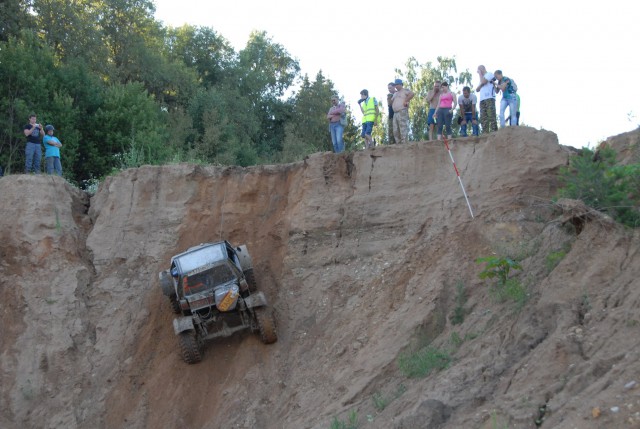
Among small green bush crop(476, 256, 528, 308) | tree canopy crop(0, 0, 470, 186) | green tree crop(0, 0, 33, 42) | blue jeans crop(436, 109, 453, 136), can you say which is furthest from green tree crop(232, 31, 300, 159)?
small green bush crop(476, 256, 528, 308)

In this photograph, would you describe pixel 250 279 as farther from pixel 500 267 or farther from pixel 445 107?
pixel 445 107

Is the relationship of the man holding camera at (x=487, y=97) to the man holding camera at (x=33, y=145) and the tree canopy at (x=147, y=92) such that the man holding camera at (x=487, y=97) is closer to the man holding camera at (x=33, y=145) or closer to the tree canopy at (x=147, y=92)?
the tree canopy at (x=147, y=92)

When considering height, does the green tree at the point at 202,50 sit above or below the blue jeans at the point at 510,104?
above

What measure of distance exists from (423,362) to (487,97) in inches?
299

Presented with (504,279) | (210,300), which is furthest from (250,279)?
(504,279)

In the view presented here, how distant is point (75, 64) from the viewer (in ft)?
96.0

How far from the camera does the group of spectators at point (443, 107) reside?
17.4m

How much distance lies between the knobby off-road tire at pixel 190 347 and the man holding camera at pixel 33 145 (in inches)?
286

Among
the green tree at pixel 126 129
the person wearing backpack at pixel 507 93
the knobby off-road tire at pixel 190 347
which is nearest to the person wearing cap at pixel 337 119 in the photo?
the person wearing backpack at pixel 507 93

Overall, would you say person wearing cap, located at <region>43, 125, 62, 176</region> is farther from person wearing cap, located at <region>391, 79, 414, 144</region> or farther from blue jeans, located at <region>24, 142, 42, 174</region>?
person wearing cap, located at <region>391, 79, 414, 144</region>

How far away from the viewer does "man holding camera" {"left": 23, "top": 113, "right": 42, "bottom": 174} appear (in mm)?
19297

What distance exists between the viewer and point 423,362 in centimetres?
1204

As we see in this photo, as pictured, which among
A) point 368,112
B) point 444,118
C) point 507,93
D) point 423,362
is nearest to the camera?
point 423,362

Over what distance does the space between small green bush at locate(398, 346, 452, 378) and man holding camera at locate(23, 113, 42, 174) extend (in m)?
11.5
